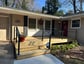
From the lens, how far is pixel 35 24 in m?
15.1

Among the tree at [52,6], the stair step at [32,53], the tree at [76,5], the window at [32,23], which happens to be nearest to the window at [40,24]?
the window at [32,23]

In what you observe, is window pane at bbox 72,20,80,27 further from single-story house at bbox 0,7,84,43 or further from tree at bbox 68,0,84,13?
tree at bbox 68,0,84,13

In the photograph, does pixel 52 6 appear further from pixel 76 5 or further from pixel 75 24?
pixel 75 24

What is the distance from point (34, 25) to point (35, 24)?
20 centimetres

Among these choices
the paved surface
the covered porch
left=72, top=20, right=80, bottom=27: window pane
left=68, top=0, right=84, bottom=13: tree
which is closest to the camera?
the paved surface

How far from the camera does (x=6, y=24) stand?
1198cm

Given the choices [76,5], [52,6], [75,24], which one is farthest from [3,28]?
[76,5]

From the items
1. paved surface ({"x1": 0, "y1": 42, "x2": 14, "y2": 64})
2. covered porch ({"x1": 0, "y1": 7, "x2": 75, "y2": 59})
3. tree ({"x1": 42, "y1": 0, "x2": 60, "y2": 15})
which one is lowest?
paved surface ({"x1": 0, "y1": 42, "x2": 14, "y2": 64})

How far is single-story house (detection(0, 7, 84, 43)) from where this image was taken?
11852 millimetres

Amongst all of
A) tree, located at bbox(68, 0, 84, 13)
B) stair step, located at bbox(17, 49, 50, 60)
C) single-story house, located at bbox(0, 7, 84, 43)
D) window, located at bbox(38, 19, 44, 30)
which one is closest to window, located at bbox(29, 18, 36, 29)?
single-story house, located at bbox(0, 7, 84, 43)

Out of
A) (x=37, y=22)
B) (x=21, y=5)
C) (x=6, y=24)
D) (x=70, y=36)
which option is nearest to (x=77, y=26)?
(x=70, y=36)

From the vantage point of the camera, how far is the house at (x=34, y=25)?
11.9 meters

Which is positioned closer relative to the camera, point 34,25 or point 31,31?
A: point 31,31

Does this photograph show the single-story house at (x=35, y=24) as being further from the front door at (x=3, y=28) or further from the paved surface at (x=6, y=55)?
the paved surface at (x=6, y=55)
